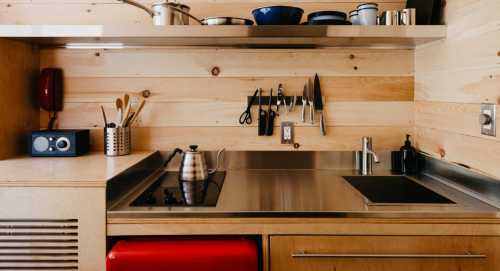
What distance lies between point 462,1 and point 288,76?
790 millimetres

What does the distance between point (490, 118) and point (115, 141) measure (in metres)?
1.51

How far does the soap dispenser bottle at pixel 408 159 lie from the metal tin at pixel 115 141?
1.31 meters

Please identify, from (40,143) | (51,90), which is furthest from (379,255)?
(51,90)

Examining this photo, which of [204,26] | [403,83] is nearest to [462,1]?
[403,83]

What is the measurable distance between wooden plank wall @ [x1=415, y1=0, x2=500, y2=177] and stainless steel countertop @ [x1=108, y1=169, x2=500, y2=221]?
15cm

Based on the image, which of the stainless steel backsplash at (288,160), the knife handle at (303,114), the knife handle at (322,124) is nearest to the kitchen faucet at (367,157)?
the stainless steel backsplash at (288,160)

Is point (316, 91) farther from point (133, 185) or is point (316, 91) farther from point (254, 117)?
point (133, 185)

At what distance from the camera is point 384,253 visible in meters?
1.24

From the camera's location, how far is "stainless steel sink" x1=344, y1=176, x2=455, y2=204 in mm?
1422

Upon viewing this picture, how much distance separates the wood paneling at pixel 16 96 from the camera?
169 cm

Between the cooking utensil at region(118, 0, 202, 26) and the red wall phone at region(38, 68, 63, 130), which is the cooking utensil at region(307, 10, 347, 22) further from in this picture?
the red wall phone at region(38, 68, 63, 130)

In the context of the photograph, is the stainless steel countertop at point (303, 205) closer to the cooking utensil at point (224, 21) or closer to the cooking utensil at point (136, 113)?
the cooking utensil at point (136, 113)

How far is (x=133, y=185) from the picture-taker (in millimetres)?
1580

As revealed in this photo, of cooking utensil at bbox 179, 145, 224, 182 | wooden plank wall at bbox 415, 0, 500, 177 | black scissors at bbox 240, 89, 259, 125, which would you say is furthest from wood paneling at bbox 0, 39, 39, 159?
wooden plank wall at bbox 415, 0, 500, 177
